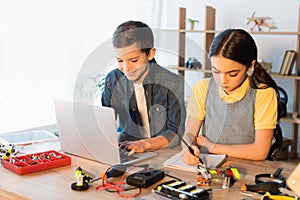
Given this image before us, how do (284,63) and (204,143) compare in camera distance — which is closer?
(204,143)

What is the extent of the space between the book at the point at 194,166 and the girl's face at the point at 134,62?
32cm

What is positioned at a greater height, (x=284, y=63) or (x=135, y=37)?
(x=135, y=37)

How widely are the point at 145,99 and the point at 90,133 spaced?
280mm

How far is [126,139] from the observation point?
5.32 ft

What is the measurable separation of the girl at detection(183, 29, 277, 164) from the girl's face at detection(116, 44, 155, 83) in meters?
0.24

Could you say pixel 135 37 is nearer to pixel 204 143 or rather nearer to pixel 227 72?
pixel 227 72

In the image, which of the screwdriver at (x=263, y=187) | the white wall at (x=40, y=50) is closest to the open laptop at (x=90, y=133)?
the screwdriver at (x=263, y=187)

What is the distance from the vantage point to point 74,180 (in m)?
1.29

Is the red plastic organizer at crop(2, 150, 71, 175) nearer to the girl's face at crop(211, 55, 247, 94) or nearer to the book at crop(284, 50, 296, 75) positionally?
the girl's face at crop(211, 55, 247, 94)

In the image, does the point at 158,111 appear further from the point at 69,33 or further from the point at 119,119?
the point at 69,33

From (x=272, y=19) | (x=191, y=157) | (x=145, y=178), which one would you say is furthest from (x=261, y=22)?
(x=145, y=178)

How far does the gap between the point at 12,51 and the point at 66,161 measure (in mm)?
1511

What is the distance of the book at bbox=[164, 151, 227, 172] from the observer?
142 cm

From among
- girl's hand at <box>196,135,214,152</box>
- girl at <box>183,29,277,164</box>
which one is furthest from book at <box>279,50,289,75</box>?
girl's hand at <box>196,135,214,152</box>
